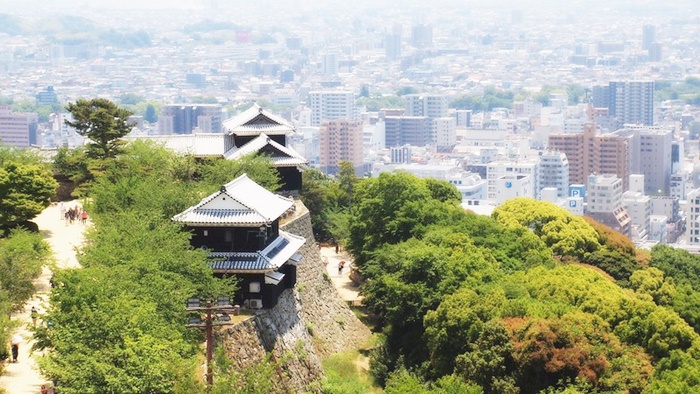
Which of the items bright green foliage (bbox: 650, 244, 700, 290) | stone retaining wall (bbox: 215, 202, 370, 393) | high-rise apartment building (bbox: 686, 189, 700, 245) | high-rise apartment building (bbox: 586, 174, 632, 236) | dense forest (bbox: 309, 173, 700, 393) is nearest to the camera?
stone retaining wall (bbox: 215, 202, 370, 393)

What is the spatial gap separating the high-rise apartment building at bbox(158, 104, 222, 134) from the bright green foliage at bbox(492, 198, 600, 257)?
118180 mm

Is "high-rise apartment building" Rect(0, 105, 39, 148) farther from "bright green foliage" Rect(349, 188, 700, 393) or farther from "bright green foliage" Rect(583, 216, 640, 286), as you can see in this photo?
"bright green foliage" Rect(349, 188, 700, 393)

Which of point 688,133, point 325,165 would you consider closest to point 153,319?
point 325,165

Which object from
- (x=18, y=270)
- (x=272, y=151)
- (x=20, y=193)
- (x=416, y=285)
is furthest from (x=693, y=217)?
(x=18, y=270)

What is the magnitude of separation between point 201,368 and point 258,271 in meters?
3.30

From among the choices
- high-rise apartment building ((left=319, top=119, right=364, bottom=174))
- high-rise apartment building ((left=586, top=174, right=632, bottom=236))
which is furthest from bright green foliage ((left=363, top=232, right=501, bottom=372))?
high-rise apartment building ((left=319, top=119, right=364, bottom=174))

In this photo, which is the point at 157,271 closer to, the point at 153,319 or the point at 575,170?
the point at 153,319

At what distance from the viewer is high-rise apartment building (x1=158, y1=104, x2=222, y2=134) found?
151 meters

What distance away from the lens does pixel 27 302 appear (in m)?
20.6

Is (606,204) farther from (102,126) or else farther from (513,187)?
(102,126)

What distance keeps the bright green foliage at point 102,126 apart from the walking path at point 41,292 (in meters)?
1.53

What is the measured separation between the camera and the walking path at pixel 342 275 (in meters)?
28.1

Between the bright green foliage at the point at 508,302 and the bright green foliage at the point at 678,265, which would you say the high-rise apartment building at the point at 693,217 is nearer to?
the bright green foliage at the point at 678,265

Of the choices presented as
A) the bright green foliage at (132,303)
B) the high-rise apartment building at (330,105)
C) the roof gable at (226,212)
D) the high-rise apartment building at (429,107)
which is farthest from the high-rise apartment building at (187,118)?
the roof gable at (226,212)
